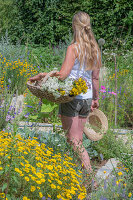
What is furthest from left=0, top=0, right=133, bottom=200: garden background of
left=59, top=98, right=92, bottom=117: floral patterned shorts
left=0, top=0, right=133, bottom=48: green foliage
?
left=59, top=98, right=92, bottom=117: floral patterned shorts

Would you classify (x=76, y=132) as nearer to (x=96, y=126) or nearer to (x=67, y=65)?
(x=67, y=65)

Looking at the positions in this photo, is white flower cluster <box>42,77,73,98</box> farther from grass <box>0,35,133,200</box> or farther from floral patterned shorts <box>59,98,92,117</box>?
grass <box>0,35,133,200</box>

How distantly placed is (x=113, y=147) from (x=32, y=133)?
101cm

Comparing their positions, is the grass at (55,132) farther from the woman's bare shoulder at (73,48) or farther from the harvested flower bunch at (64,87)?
the woman's bare shoulder at (73,48)

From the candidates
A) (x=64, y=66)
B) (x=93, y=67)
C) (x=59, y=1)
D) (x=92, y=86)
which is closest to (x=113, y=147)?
(x=92, y=86)

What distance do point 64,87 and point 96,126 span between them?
1.32m

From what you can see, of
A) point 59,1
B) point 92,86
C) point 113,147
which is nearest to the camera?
point 92,86

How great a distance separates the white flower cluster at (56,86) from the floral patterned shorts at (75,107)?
0.21 meters

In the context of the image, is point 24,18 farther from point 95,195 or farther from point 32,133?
point 95,195

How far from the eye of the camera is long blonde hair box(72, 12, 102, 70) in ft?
9.26

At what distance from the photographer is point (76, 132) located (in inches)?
117

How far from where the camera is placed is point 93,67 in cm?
294

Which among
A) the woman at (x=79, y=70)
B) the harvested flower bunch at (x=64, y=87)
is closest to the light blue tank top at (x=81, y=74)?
the woman at (x=79, y=70)

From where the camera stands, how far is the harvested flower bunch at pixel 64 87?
2699mm
